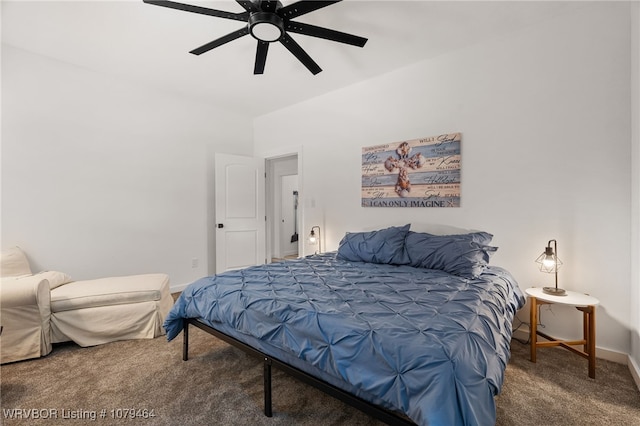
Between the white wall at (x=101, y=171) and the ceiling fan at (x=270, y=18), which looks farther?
the white wall at (x=101, y=171)

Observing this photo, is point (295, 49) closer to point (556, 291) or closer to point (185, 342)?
point (185, 342)

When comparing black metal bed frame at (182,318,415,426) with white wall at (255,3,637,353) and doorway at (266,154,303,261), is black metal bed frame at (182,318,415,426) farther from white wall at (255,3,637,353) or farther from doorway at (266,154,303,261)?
doorway at (266,154,303,261)

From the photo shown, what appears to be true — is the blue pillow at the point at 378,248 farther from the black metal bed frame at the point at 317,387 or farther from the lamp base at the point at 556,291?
the black metal bed frame at the point at 317,387

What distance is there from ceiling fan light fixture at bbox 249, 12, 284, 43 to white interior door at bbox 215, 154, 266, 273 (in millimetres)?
2625

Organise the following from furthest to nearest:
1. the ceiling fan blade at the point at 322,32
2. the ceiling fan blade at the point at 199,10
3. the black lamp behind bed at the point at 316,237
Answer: the black lamp behind bed at the point at 316,237 < the ceiling fan blade at the point at 322,32 < the ceiling fan blade at the point at 199,10

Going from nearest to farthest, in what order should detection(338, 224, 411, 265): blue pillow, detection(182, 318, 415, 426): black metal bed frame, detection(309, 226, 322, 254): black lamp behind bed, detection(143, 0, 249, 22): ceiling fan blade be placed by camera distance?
detection(182, 318, 415, 426): black metal bed frame < detection(143, 0, 249, 22): ceiling fan blade < detection(338, 224, 411, 265): blue pillow < detection(309, 226, 322, 254): black lamp behind bed

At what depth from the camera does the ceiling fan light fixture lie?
6.57 feet

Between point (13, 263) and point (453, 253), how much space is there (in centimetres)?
400

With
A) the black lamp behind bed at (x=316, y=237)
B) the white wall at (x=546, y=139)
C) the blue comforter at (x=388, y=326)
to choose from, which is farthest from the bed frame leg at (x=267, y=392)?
the black lamp behind bed at (x=316, y=237)


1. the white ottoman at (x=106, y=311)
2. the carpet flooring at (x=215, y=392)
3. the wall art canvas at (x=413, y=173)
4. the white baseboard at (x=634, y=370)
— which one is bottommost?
the carpet flooring at (x=215, y=392)

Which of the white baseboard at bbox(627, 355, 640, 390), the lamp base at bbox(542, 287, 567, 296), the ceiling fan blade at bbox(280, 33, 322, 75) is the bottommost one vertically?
the white baseboard at bbox(627, 355, 640, 390)

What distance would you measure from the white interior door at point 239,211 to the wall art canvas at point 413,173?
6.76 feet

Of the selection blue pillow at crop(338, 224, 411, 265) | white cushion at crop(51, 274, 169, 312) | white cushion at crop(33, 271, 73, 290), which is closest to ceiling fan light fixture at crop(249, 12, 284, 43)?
blue pillow at crop(338, 224, 411, 265)

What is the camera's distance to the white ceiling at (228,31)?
7.82ft
